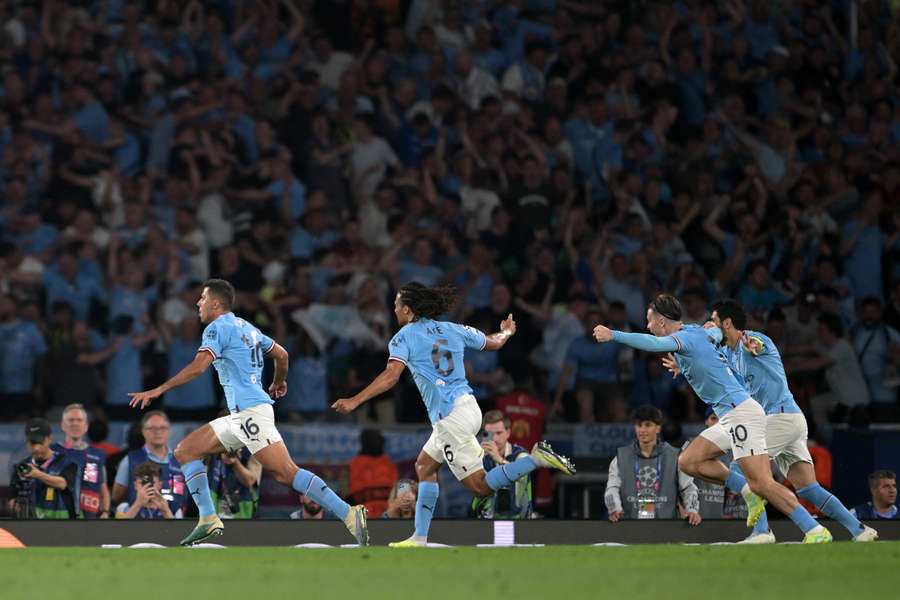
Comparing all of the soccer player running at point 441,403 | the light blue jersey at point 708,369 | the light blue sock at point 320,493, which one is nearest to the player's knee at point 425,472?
the soccer player running at point 441,403

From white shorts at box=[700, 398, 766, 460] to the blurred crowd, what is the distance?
426 cm

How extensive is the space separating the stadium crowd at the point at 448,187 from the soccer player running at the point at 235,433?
15.0 feet

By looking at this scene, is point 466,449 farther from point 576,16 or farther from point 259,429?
point 576,16

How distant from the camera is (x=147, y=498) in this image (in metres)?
14.0

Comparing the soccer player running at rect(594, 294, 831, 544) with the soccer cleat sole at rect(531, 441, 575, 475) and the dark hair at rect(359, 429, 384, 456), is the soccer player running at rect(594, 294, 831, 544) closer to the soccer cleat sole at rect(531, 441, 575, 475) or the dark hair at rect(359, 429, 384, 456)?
the soccer cleat sole at rect(531, 441, 575, 475)

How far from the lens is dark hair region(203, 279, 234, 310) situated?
1248 centimetres

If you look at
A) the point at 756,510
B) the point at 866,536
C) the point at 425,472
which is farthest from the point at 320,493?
the point at 866,536

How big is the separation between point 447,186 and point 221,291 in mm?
7966

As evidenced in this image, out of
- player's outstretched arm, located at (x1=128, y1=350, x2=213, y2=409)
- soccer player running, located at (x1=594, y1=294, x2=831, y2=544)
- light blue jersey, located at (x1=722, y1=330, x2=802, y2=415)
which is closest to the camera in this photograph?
player's outstretched arm, located at (x1=128, y1=350, x2=213, y2=409)

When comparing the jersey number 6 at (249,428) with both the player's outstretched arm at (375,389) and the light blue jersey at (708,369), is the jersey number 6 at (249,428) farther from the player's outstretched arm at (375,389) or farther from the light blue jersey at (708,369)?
the light blue jersey at (708,369)

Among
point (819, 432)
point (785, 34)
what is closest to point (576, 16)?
point (785, 34)

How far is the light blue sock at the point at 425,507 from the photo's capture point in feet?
40.7

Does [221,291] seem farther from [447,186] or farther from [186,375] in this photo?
[447,186]

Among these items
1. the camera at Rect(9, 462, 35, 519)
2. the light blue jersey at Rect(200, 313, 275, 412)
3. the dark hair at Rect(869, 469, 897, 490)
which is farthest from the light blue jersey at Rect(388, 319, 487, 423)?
the dark hair at Rect(869, 469, 897, 490)
